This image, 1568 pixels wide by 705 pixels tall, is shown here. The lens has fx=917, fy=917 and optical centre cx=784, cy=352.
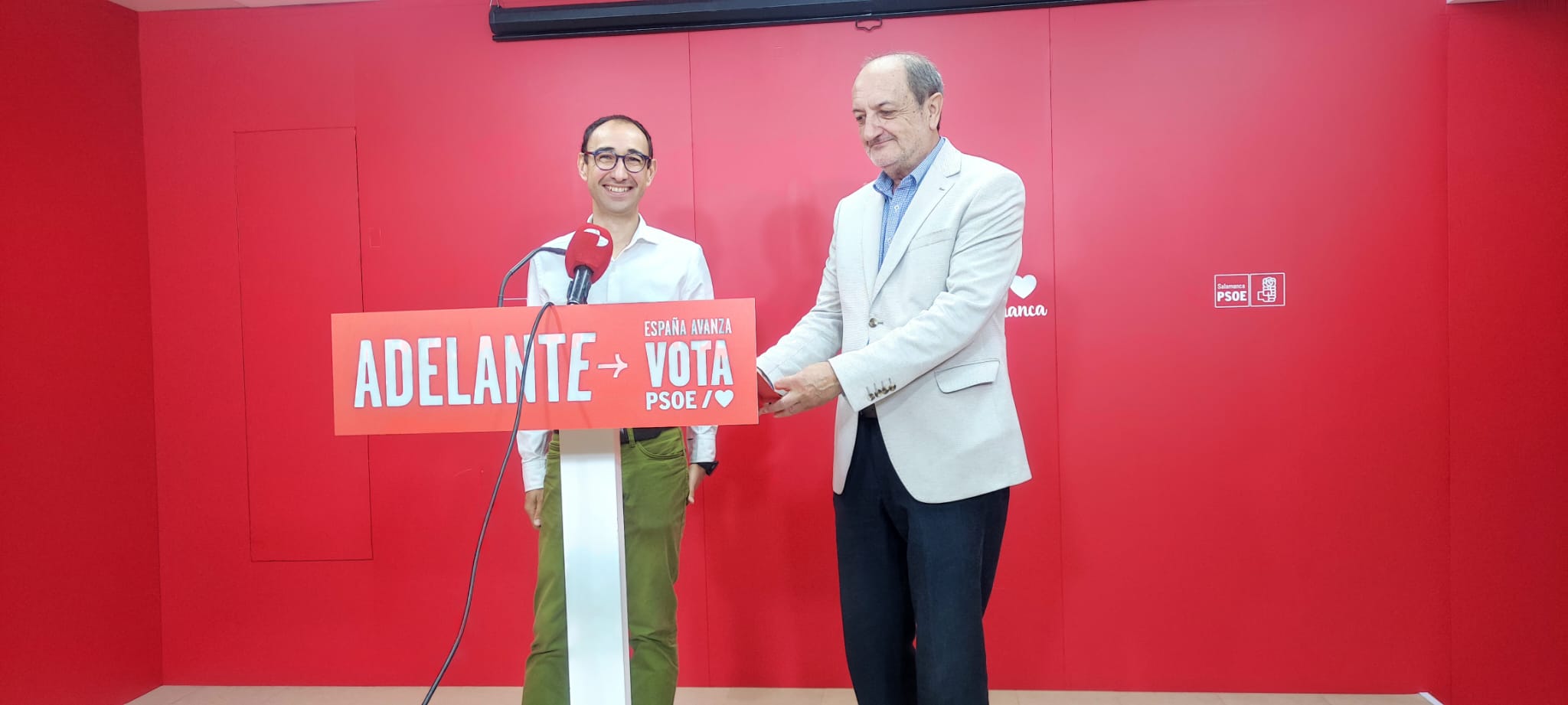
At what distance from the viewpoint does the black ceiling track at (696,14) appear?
9.28ft

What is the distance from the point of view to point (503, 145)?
3.00 metres

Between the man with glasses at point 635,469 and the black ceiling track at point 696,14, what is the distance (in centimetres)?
71

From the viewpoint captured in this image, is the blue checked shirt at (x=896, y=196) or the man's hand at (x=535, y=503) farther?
the man's hand at (x=535, y=503)

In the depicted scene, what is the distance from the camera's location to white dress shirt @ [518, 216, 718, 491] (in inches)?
90.3

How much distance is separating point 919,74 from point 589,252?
0.84 m

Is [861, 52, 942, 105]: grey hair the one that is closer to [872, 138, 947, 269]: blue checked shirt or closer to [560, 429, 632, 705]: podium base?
[872, 138, 947, 269]: blue checked shirt

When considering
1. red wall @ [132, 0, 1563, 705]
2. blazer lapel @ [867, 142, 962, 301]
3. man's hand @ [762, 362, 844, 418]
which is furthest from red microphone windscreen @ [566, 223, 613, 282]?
red wall @ [132, 0, 1563, 705]

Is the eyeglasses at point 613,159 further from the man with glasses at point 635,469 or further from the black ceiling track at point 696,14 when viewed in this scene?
the black ceiling track at point 696,14

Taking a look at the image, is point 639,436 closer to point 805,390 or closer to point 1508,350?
point 805,390

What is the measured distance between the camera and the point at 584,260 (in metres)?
1.26

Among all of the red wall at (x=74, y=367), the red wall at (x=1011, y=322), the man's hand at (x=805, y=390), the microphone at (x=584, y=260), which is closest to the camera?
the microphone at (x=584, y=260)

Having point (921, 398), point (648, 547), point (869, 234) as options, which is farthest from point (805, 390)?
point (648, 547)

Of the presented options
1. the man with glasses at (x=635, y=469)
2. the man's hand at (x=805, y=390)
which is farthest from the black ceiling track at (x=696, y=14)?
the man's hand at (x=805, y=390)

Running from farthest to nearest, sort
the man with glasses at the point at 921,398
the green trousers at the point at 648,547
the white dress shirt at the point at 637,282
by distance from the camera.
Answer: the white dress shirt at the point at 637,282, the green trousers at the point at 648,547, the man with glasses at the point at 921,398
